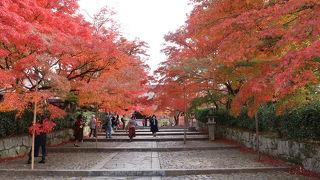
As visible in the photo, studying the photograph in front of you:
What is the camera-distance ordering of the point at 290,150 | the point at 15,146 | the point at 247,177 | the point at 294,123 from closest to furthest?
the point at 247,177 < the point at 294,123 < the point at 290,150 < the point at 15,146

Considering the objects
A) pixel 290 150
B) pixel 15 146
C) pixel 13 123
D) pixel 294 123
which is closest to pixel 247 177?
pixel 290 150

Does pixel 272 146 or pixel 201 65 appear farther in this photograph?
pixel 201 65

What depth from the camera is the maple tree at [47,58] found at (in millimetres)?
7898

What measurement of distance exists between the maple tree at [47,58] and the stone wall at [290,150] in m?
6.76

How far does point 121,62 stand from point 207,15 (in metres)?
4.97

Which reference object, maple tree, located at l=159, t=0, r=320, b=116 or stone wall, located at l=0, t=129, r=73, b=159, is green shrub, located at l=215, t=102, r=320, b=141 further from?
stone wall, located at l=0, t=129, r=73, b=159

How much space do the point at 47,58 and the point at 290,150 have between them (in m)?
8.98

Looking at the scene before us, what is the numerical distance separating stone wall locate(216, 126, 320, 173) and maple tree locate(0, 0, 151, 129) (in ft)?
22.2

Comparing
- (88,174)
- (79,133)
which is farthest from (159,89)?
(88,174)

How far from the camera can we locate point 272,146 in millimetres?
9758

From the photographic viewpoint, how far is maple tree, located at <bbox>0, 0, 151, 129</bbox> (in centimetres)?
790

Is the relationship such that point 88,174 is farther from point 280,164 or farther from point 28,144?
point 280,164

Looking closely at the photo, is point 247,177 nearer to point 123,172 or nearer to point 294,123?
point 294,123

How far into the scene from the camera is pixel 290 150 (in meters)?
8.48
